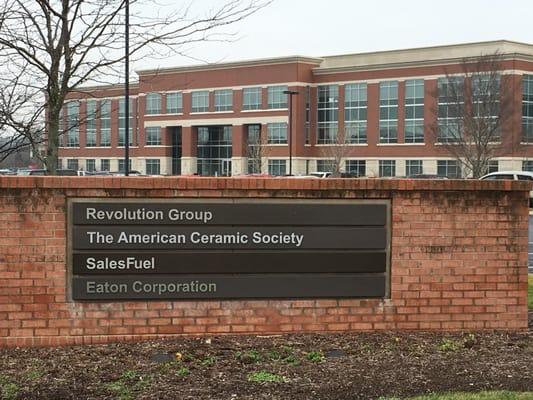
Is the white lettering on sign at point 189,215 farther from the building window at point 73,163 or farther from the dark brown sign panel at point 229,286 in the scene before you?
the building window at point 73,163

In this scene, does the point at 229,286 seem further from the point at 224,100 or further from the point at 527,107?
the point at 224,100

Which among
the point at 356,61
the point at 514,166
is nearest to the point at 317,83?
the point at 356,61

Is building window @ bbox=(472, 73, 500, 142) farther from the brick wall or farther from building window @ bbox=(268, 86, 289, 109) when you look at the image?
the brick wall

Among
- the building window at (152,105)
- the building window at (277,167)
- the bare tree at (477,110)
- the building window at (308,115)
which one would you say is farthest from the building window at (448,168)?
Result: the building window at (152,105)

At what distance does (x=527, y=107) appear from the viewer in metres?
63.2

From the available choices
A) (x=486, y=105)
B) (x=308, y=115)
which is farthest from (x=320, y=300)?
(x=308, y=115)

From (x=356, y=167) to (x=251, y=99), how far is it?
45.5 ft

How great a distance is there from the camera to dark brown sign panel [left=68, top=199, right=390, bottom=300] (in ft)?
20.8

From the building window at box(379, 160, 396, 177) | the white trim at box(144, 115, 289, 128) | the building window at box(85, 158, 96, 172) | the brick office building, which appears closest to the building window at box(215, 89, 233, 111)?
the brick office building

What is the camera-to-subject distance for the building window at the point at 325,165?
7093 centimetres

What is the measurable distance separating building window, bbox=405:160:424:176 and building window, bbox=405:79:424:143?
200 centimetres

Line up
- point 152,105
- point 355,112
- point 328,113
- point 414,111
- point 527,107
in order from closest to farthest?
point 527,107 < point 414,111 < point 355,112 < point 328,113 < point 152,105

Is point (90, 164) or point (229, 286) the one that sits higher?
point (90, 164)

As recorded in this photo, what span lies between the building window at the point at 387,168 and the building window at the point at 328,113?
224 inches
